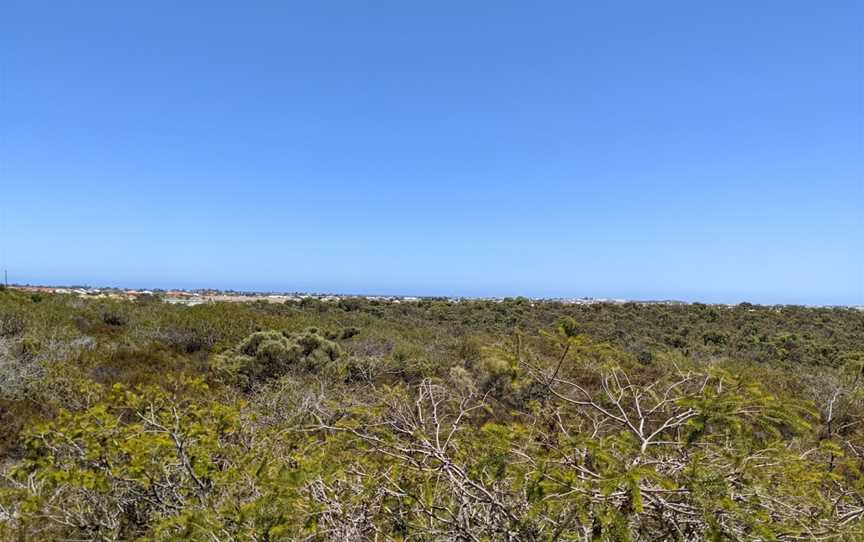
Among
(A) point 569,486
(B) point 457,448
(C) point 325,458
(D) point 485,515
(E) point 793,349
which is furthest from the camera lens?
(E) point 793,349

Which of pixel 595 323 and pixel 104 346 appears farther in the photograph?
pixel 595 323

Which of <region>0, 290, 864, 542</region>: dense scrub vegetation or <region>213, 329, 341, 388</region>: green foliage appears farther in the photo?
<region>213, 329, 341, 388</region>: green foliage

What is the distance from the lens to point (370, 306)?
2814cm

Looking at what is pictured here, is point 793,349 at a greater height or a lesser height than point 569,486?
lesser

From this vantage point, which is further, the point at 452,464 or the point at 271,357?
the point at 271,357

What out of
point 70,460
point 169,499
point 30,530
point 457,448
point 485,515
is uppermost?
point 457,448

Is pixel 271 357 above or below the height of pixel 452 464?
below

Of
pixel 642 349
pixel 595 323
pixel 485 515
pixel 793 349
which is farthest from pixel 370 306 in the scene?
pixel 485 515

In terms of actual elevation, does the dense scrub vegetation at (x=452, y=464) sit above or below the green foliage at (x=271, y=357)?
above

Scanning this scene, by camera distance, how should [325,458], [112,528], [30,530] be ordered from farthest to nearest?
1. [30,530]
2. [112,528]
3. [325,458]

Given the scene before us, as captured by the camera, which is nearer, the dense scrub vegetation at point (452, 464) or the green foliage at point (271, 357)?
the dense scrub vegetation at point (452, 464)

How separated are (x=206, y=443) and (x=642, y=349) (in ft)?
54.1

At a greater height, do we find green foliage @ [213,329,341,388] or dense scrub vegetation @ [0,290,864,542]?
dense scrub vegetation @ [0,290,864,542]

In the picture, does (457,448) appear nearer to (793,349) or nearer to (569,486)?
(569,486)
